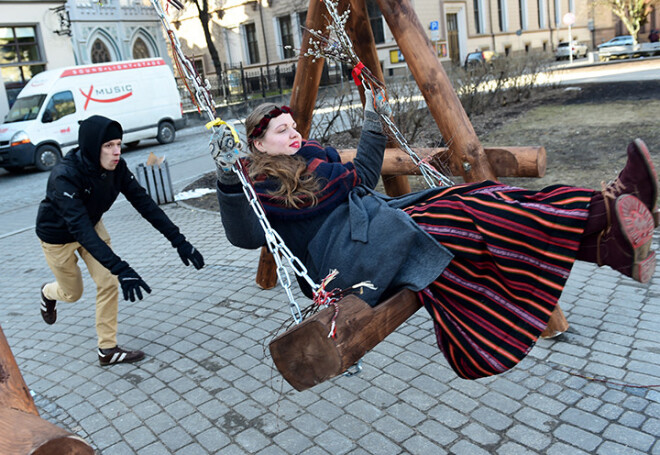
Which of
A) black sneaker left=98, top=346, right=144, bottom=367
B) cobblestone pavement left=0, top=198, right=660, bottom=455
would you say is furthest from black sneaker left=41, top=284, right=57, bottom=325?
black sneaker left=98, top=346, right=144, bottom=367

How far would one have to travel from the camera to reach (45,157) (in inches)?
639

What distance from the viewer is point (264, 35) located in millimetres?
38094

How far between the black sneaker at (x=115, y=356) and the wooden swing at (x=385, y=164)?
1441 mm

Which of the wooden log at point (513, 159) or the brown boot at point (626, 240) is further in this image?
the wooden log at point (513, 159)

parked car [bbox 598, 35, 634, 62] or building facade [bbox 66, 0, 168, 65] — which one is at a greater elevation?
building facade [bbox 66, 0, 168, 65]

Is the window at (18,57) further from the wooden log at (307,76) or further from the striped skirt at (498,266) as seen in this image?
the striped skirt at (498,266)

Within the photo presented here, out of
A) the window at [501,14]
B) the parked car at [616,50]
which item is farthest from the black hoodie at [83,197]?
the window at [501,14]

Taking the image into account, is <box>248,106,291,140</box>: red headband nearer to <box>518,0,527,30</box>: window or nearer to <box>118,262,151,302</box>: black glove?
<box>118,262,151,302</box>: black glove

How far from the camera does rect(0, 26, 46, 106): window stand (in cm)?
2197

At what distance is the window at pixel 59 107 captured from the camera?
16078 millimetres

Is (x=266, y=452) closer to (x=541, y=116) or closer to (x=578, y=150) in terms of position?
(x=578, y=150)

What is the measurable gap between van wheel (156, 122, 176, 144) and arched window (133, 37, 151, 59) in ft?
43.6

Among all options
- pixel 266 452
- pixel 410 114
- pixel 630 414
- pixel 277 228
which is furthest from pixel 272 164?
pixel 410 114

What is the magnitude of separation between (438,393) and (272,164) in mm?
1623
